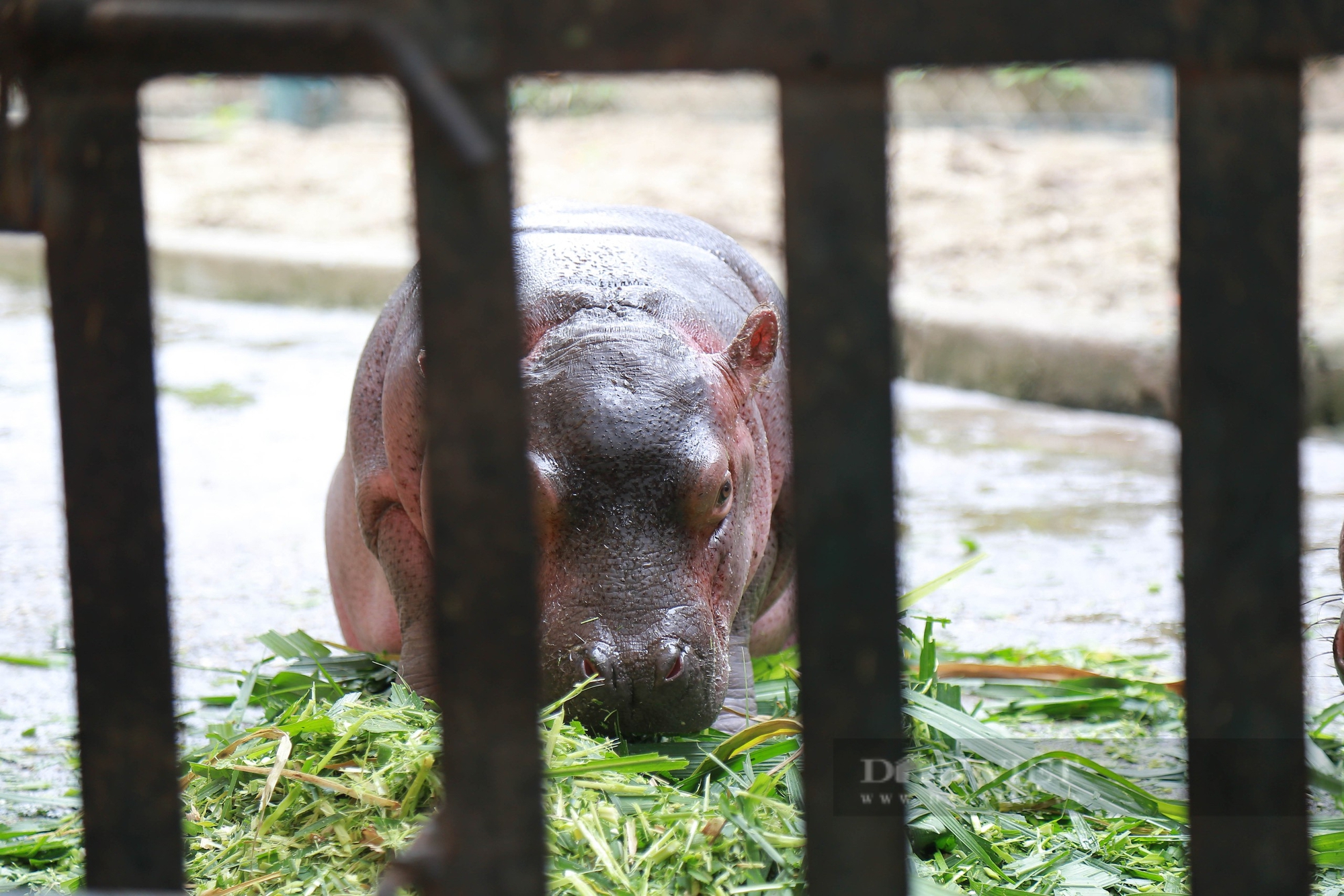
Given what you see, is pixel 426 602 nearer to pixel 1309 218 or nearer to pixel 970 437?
pixel 970 437

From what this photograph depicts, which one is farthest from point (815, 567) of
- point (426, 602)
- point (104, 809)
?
point (426, 602)

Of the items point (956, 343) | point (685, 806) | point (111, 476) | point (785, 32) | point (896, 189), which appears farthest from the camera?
point (896, 189)

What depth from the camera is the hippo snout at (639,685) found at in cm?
247

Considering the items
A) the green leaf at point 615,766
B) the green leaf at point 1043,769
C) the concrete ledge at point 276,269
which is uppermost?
the concrete ledge at point 276,269

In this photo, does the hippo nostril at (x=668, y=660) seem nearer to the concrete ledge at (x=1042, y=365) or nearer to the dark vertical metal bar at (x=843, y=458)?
the dark vertical metal bar at (x=843, y=458)

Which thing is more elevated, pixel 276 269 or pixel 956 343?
pixel 276 269

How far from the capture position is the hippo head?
250 centimetres

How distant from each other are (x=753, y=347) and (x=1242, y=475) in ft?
5.90

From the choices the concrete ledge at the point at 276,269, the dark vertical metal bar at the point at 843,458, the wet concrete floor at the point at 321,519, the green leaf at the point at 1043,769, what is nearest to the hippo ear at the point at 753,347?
the wet concrete floor at the point at 321,519

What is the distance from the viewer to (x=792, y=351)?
1.14 m

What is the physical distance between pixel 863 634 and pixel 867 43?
46cm

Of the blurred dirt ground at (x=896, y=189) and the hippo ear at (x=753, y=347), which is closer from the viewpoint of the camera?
the hippo ear at (x=753, y=347)

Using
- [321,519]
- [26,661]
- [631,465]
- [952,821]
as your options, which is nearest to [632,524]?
[631,465]

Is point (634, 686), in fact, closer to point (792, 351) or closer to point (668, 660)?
point (668, 660)
